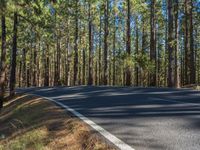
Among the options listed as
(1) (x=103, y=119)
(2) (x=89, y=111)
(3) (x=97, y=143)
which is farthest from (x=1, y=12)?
(3) (x=97, y=143)

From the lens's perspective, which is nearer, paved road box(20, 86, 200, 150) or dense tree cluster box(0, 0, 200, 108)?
paved road box(20, 86, 200, 150)

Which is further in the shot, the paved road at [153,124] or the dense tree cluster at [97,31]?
the dense tree cluster at [97,31]

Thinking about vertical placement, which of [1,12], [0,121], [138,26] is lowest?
[0,121]

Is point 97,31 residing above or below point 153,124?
above

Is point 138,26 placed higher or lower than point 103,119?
higher

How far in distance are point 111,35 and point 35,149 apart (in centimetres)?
5592

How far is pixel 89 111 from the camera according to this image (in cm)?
1253

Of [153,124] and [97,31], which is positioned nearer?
[153,124]

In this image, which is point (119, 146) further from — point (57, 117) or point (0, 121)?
point (0, 121)

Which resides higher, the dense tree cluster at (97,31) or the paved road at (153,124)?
the dense tree cluster at (97,31)

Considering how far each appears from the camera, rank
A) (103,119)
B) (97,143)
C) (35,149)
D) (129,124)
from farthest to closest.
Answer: (103,119) → (129,124) → (35,149) → (97,143)

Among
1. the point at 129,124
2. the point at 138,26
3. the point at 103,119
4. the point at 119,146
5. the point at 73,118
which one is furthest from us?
the point at 138,26

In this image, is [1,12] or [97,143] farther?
[1,12]

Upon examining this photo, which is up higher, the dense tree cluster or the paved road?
the dense tree cluster
